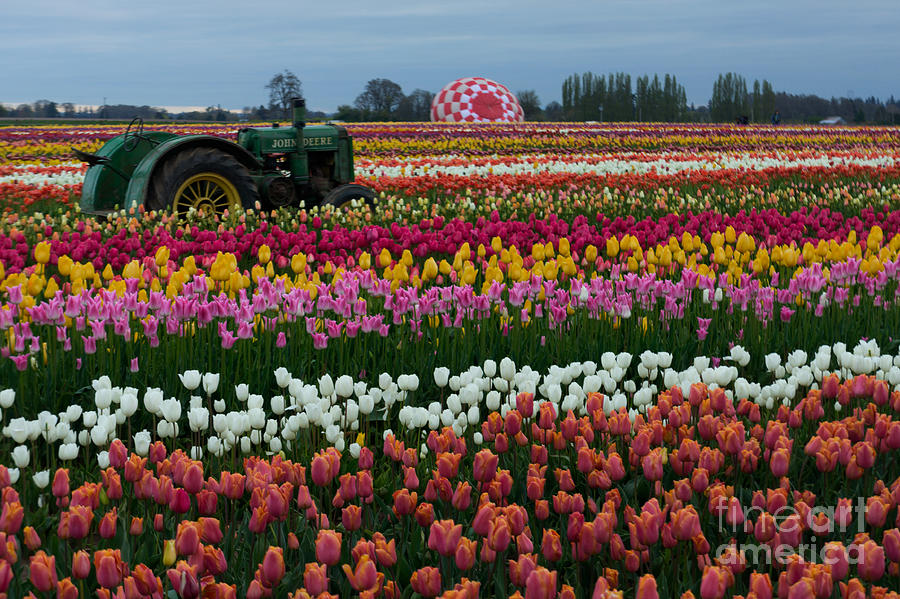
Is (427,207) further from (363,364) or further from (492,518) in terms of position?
(492,518)

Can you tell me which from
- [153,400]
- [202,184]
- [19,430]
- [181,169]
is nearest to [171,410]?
[153,400]

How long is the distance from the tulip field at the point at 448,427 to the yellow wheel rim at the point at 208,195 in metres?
0.68

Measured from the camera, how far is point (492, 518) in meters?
2.26

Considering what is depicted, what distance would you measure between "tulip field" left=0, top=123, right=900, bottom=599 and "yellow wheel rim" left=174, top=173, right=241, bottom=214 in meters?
0.68

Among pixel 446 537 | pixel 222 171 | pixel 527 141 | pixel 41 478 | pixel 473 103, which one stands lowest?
pixel 41 478

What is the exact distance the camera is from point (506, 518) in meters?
2.28

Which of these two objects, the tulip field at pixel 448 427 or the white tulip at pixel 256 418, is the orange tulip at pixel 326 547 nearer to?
the tulip field at pixel 448 427

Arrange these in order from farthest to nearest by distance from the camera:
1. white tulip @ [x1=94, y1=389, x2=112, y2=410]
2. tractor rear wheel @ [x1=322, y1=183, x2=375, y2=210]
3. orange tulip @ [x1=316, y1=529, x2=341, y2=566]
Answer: tractor rear wheel @ [x1=322, y1=183, x2=375, y2=210], white tulip @ [x1=94, y1=389, x2=112, y2=410], orange tulip @ [x1=316, y1=529, x2=341, y2=566]

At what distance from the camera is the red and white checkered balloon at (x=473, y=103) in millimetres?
47438

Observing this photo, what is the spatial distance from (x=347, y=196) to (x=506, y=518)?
8928 mm

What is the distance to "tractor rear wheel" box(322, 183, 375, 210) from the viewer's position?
1070cm

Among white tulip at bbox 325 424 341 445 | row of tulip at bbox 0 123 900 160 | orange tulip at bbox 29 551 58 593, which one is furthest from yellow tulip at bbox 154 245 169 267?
row of tulip at bbox 0 123 900 160

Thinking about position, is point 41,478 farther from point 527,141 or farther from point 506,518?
point 527,141

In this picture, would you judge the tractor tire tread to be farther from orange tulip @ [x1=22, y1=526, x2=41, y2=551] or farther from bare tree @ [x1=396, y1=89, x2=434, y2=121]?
bare tree @ [x1=396, y1=89, x2=434, y2=121]
